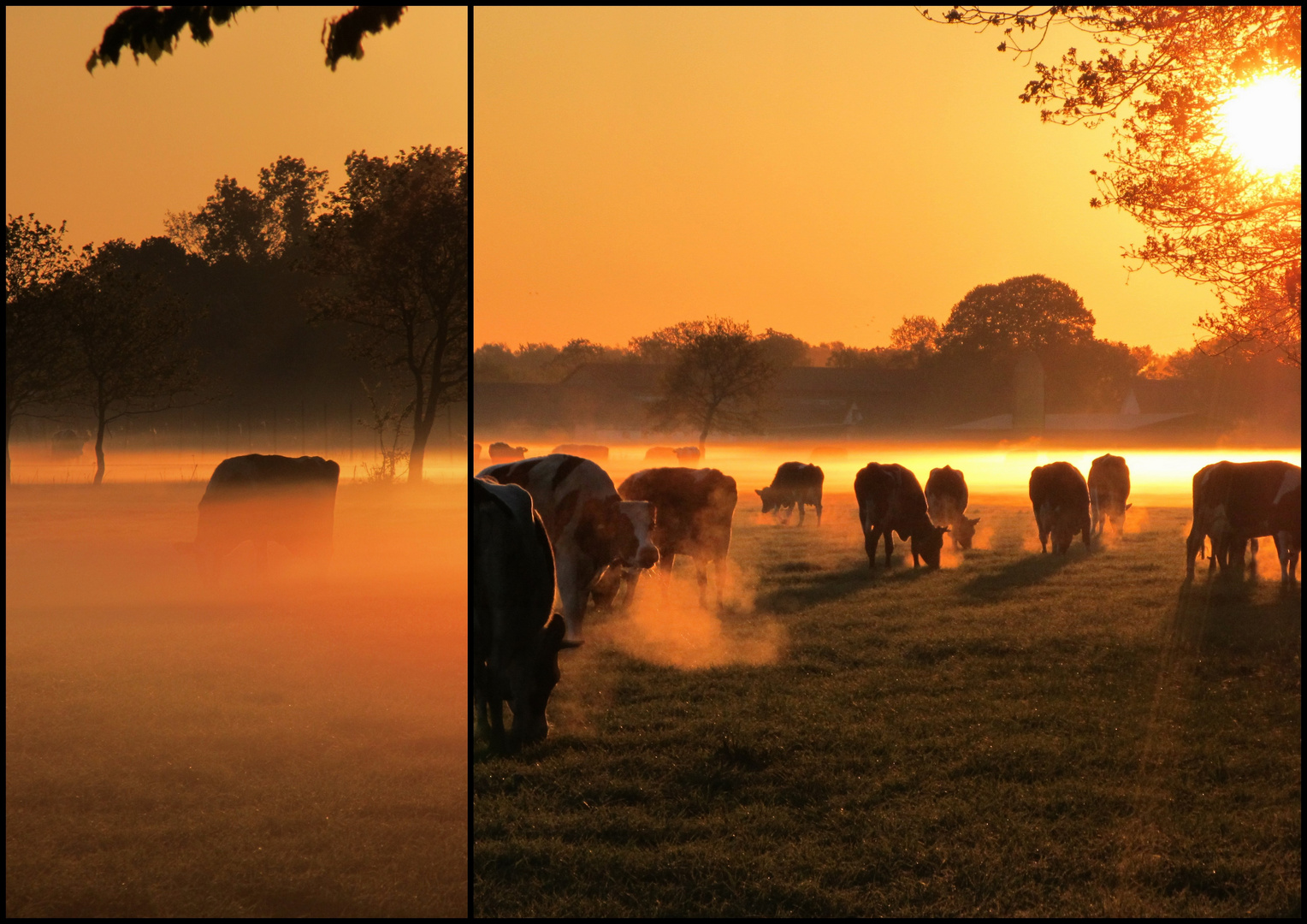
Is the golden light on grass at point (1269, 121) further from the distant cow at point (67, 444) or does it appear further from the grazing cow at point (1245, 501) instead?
the distant cow at point (67, 444)

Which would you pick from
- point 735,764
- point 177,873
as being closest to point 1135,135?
point 735,764

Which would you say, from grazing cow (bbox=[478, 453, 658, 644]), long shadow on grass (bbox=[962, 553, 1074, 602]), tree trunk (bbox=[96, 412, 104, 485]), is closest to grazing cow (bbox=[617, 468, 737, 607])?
long shadow on grass (bbox=[962, 553, 1074, 602])

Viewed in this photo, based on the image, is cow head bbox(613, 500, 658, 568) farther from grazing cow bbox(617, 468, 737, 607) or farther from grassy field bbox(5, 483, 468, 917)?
grazing cow bbox(617, 468, 737, 607)

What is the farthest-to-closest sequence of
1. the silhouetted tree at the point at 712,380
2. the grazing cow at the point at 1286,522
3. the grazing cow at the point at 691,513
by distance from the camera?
the silhouetted tree at the point at 712,380 < the grazing cow at the point at 691,513 < the grazing cow at the point at 1286,522

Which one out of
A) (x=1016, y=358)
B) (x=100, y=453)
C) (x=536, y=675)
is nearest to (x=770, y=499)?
(x=1016, y=358)

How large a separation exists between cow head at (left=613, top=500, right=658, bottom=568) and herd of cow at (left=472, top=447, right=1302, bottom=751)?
11 mm

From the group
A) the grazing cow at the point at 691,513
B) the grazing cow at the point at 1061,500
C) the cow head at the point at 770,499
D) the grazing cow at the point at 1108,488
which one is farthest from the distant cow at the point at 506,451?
the grazing cow at the point at 1108,488

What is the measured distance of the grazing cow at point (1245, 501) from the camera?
1495 centimetres

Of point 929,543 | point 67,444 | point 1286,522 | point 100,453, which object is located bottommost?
point 929,543

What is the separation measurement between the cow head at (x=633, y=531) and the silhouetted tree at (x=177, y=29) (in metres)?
4.78

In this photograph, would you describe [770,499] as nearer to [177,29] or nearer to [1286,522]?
[1286,522]

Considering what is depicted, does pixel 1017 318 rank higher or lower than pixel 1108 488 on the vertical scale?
higher

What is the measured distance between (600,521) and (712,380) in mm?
16476

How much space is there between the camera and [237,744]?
8.04 meters
